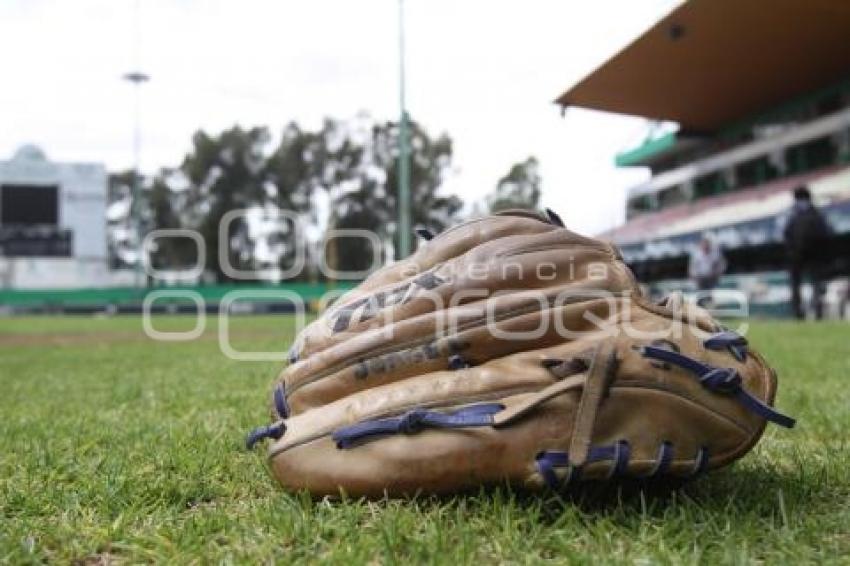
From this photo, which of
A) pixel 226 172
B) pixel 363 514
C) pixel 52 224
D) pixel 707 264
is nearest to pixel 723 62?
pixel 707 264

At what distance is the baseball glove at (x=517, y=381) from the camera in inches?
47.6

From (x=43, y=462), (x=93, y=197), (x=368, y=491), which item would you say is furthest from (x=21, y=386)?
(x=93, y=197)

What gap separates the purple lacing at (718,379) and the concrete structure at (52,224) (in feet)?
110

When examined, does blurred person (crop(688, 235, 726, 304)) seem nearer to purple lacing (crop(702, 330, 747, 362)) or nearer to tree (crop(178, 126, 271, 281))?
purple lacing (crop(702, 330, 747, 362))

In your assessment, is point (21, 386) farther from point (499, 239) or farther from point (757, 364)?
point (757, 364)

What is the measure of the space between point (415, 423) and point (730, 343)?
21.4 inches

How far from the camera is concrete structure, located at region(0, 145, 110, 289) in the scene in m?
31.2

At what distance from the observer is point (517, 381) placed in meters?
1.27

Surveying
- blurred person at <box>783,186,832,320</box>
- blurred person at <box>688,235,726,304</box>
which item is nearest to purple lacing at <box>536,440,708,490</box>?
blurred person at <box>783,186,832,320</box>

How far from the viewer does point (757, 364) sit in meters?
1.36

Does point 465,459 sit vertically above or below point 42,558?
above

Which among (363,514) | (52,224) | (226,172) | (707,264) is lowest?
(363,514)

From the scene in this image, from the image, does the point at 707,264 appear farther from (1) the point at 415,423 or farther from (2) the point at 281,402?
(1) the point at 415,423

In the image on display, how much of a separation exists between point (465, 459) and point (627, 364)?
0.95 ft
